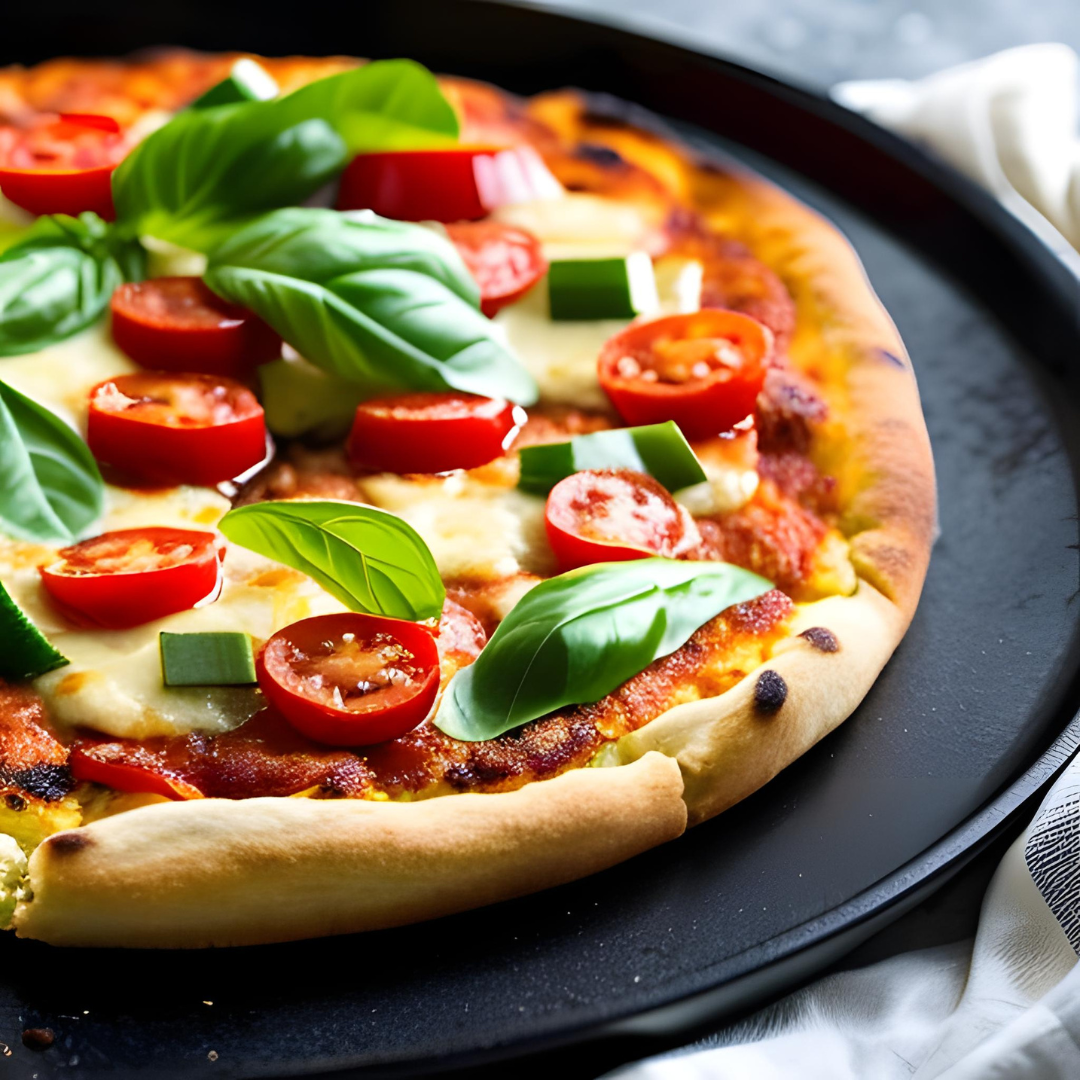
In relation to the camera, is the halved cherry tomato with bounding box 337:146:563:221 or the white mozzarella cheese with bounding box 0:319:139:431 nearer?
the white mozzarella cheese with bounding box 0:319:139:431

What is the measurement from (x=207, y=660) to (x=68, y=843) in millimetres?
378

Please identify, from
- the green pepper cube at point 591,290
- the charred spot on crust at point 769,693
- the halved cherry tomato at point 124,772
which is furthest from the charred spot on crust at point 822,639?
the halved cherry tomato at point 124,772

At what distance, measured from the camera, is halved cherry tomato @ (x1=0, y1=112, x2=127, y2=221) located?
3115mm

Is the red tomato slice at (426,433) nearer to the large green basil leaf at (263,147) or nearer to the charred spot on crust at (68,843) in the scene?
the large green basil leaf at (263,147)

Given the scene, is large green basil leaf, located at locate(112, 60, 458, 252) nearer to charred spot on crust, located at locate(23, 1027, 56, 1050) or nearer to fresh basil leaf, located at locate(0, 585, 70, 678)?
fresh basil leaf, located at locate(0, 585, 70, 678)

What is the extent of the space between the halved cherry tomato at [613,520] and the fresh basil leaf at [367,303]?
0.26 meters

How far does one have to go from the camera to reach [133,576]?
7.41 feet

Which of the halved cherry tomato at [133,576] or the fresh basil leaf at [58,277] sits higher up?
the fresh basil leaf at [58,277]

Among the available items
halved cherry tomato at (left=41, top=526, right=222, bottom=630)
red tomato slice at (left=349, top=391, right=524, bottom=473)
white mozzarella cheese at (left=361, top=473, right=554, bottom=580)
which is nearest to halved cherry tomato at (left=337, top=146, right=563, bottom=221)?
red tomato slice at (left=349, top=391, right=524, bottom=473)

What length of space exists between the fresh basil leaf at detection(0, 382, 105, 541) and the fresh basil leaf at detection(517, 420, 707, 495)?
0.78 m

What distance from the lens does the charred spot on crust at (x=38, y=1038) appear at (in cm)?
180

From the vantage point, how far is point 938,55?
525cm

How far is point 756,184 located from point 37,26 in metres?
2.09

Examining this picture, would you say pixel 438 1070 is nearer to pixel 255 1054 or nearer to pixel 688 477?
pixel 255 1054
